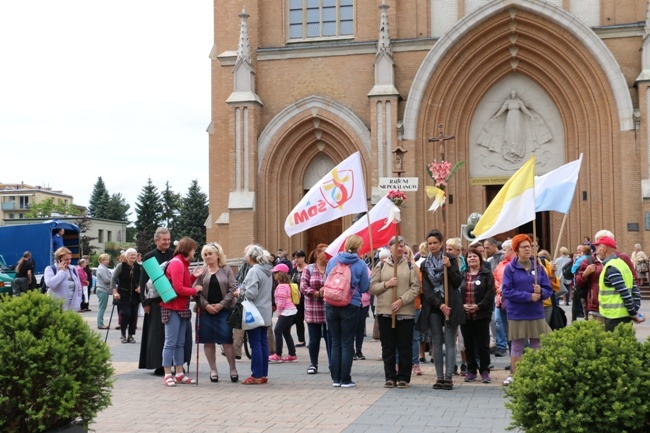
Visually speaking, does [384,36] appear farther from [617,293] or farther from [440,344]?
[617,293]

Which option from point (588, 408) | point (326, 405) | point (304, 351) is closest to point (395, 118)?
point (304, 351)

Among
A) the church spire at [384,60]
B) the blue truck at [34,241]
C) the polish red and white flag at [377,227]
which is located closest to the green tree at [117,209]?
the blue truck at [34,241]

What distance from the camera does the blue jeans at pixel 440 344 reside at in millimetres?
11102

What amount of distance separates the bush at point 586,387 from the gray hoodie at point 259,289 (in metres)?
6.02

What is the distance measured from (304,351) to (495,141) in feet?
56.2

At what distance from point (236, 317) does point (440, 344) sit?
2.77 metres

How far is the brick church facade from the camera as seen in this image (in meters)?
28.7

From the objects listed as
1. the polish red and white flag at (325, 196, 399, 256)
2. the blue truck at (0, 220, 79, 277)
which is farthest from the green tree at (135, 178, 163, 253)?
the polish red and white flag at (325, 196, 399, 256)

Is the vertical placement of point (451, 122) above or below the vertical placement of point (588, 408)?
above

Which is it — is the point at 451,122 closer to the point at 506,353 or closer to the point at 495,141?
the point at 495,141

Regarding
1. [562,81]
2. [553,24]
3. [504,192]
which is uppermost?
[553,24]

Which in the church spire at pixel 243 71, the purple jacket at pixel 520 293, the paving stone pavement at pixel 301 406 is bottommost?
the paving stone pavement at pixel 301 406

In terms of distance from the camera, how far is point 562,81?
2988 centimetres

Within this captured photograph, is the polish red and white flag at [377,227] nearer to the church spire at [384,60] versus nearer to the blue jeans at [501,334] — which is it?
the blue jeans at [501,334]
